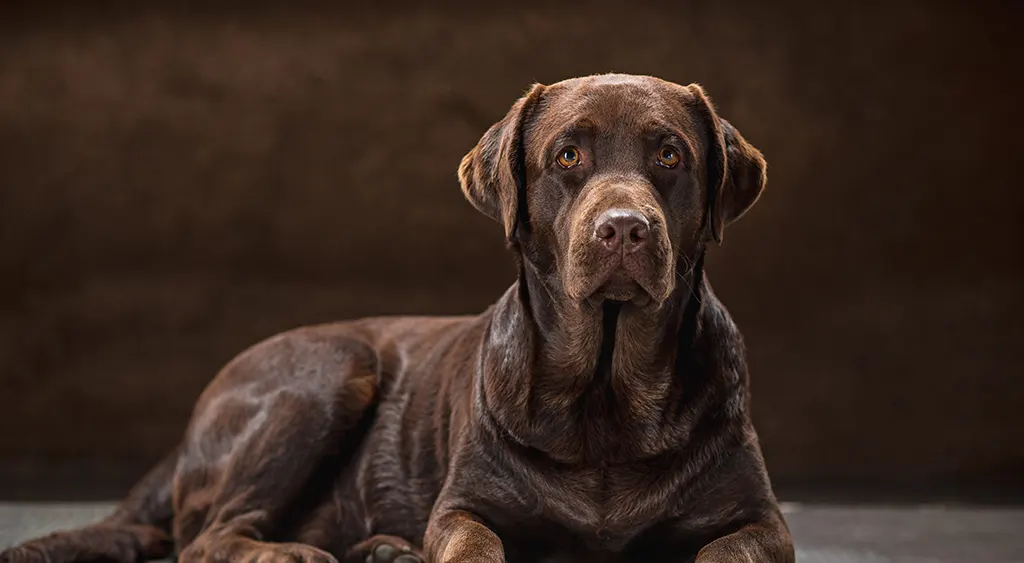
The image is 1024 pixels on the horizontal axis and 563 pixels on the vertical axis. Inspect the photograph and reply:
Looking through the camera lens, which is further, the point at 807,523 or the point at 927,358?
the point at 927,358

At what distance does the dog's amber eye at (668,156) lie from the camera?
3.82m

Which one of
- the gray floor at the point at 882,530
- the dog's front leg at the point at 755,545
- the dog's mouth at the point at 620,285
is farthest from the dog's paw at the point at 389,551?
the gray floor at the point at 882,530

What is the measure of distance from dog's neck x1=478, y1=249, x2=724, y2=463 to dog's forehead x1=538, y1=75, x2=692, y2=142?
41 cm

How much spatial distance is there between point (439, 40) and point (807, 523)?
2761mm

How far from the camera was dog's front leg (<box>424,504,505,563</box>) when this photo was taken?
144 inches

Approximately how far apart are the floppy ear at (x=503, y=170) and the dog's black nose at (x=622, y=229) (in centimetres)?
46

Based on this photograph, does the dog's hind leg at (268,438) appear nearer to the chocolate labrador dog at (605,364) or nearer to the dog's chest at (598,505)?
the chocolate labrador dog at (605,364)

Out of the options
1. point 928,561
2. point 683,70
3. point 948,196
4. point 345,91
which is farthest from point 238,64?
point 928,561

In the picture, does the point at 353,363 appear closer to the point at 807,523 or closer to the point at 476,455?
the point at 476,455

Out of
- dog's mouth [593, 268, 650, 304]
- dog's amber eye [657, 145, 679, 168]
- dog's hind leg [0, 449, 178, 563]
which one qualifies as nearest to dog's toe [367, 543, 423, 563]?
dog's hind leg [0, 449, 178, 563]

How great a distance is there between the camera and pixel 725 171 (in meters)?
3.98

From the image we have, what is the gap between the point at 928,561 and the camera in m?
4.79

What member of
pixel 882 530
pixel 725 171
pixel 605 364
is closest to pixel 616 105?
pixel 725 171

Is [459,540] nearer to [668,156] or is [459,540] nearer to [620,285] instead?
[620,285]
